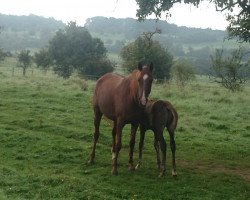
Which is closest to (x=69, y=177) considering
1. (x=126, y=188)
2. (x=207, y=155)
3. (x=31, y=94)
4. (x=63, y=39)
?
(x=126, y=188)

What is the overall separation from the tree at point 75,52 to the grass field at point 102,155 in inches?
1183

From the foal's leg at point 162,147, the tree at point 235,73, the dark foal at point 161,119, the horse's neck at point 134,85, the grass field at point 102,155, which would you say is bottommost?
the grass field at point 102,155

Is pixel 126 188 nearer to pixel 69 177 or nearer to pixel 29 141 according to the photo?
pixel 69 177

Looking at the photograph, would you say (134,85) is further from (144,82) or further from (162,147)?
(162,147)

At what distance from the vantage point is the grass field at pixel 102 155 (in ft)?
27.6

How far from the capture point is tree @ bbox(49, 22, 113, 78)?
5096 cm

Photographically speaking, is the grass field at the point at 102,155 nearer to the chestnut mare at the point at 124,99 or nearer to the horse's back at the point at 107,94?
the chestnut mare at the point at 124,99

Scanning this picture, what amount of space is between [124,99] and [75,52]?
4479 cm

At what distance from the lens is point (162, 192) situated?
27.6 feet

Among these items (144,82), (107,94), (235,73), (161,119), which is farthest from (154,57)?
(144,82)

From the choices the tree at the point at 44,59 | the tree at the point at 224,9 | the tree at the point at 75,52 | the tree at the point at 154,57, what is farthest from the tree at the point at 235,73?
the tree at the point at 44,59

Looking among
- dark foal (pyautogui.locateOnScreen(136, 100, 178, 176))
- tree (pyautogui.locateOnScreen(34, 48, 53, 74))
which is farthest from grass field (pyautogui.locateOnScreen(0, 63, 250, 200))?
tree (pyautogui.locateOnScreen(34, 48, 53, 74))

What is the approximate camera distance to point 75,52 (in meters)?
53.5

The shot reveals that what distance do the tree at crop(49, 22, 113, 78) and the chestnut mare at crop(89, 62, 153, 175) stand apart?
37321 millimetres
